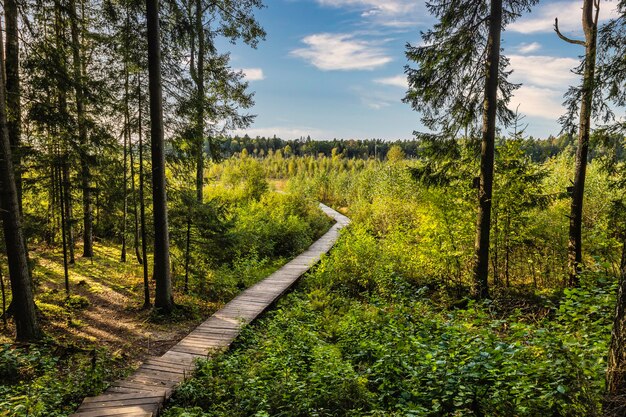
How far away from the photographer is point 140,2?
8180 mm

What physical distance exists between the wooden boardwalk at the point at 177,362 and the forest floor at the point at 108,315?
2.20 feet

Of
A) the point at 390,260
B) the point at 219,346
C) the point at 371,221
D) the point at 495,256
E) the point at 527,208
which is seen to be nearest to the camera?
the point at 219,346

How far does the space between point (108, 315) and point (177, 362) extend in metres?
4.04

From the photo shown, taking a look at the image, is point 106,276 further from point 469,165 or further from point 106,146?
point 469,165

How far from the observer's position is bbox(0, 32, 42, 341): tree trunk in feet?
19.8

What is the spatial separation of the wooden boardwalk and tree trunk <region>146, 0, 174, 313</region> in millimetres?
1560

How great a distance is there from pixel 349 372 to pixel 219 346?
2964 mm

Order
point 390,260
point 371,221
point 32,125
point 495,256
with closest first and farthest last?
point 32,125, point 495,256, point 390,260, point 371,221

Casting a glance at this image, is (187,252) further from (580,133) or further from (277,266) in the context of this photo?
(580,133)

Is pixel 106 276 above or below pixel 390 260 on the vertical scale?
below

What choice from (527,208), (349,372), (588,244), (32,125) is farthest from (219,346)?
(588,244)

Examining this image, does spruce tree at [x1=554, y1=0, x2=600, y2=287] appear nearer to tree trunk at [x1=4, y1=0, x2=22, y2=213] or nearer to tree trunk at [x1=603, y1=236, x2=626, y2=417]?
tree trunk at [x1=603, y1=236, x2=626, y2=417]

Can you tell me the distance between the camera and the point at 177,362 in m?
5.99

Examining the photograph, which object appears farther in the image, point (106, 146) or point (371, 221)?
point (371, 221)
